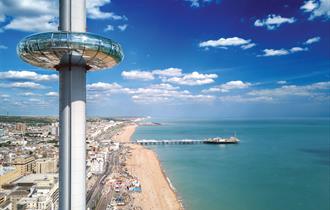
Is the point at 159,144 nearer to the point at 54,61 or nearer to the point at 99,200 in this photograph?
the point at 99,200

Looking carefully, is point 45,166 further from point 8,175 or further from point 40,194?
point 40,194

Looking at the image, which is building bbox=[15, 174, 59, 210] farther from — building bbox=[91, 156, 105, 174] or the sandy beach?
building bbox=[91, 156, 105, 174]

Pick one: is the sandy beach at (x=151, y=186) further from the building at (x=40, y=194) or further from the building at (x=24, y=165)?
the building at (x=24, y=165)

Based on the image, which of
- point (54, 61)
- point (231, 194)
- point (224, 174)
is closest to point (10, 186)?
point (231, 194)

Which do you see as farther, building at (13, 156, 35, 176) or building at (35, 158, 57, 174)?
building at (35, 158, 57, 174)

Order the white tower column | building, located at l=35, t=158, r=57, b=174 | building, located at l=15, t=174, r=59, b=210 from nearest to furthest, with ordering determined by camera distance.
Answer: the white tower column < building, located at l=15, t=174, r=59, b=210 < building, located at l=35, t=158, r=57, b=174

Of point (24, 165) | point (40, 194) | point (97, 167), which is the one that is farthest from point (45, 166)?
point (40, 194)

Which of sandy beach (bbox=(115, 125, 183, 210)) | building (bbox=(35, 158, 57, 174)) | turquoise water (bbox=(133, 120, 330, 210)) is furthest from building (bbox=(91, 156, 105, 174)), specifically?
turquoise water (bbox=(133, 120, 330, 210))

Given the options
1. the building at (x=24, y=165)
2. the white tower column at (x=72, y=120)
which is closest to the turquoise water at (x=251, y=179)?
the building at (x=24, y=165)
